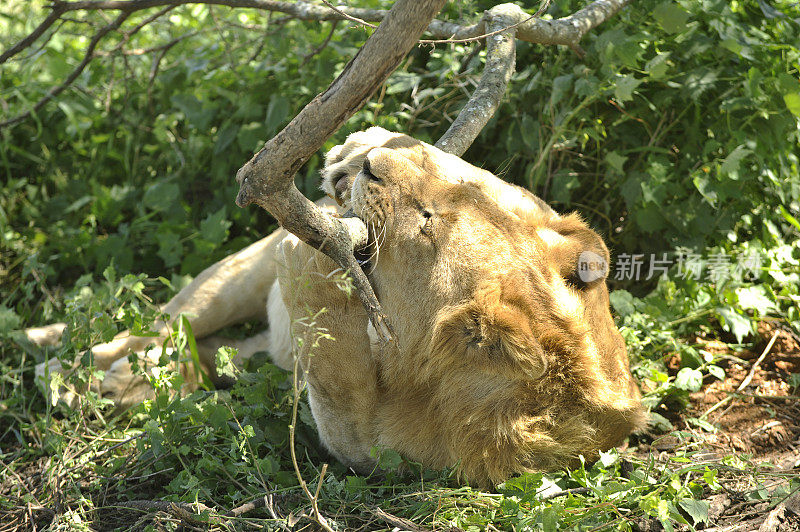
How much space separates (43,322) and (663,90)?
12.4 ft

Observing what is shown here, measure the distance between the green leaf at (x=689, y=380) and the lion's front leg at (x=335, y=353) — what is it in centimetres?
152

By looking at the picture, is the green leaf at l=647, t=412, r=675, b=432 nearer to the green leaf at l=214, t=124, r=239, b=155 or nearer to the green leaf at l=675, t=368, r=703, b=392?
the green leaf at l=675, t=368, r=703, b=392

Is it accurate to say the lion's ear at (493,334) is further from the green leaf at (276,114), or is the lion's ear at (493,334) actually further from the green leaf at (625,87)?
the green leaf at (276,114)

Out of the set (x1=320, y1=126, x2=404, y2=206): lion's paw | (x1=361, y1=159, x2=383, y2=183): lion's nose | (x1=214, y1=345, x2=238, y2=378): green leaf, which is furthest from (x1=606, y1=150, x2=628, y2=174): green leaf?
(x1=214, y1=345, x2=238, y2=378): green leaf

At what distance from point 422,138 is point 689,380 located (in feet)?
6.89

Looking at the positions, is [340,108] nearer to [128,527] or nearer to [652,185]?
[128,527]

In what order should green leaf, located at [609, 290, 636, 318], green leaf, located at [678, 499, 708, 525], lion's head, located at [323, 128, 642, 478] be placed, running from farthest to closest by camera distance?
green leaf, located at [609, 290, 636, 318], lion's head, located at [323, 128, 642, 478], green leaf, located at [678, 499, 708, 525]

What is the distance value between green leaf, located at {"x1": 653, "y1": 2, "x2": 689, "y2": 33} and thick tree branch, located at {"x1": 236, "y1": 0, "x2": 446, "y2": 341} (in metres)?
2.42

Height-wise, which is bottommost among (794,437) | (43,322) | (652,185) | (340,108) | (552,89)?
(43,322)

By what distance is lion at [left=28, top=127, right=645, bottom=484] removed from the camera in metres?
2.68

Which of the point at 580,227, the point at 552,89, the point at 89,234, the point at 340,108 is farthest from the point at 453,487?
the point at 89,234

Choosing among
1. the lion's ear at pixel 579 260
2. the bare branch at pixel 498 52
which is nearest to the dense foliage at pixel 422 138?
the bare branch at pixel 498 52

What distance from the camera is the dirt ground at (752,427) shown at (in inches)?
107

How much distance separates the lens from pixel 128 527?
8.71 ft
